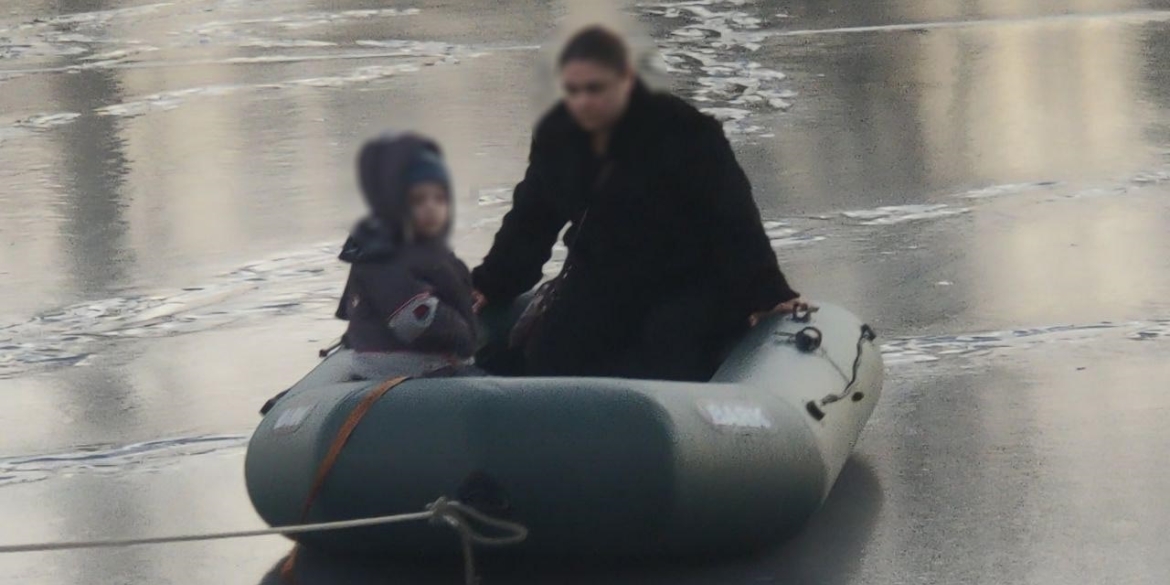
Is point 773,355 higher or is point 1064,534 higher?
point 773,355

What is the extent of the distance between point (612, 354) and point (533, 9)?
11.4 metres

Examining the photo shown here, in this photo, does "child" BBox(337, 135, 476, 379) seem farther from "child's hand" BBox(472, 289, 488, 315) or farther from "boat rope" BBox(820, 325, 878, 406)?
"boat rope" BBox(820, 325, 878, 406)

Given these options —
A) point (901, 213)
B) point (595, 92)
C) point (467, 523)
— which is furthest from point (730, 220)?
point (901, 213)

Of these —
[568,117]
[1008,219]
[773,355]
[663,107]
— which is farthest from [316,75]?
[568,117]

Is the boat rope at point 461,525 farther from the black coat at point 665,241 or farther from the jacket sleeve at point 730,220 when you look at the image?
the jacket sleeve at point 730,220

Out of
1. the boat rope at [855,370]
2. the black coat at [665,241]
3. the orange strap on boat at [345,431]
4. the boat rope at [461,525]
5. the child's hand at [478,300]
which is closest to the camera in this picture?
the boat rope at [461,525]

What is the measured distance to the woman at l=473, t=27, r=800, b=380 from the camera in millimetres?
5129

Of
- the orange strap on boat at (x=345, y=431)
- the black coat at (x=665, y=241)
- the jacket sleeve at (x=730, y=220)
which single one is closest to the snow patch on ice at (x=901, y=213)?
the black coat at (x=665, y=241)

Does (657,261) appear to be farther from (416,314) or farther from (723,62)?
(723,62)

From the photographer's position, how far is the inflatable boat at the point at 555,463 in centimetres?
466

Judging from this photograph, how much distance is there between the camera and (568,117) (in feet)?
9.98

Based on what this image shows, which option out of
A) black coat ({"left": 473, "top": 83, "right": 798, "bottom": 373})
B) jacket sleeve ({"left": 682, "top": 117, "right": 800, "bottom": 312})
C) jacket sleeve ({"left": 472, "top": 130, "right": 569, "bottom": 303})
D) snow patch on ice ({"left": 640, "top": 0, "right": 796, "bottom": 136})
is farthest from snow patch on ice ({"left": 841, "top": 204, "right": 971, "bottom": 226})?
jacket sleeve ({"left": 682, "top": 117, "right": 800, "bottom": 312})

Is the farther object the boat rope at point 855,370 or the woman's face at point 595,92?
the boat rope at point 855,370

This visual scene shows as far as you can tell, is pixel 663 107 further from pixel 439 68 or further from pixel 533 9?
pixel 533 9
